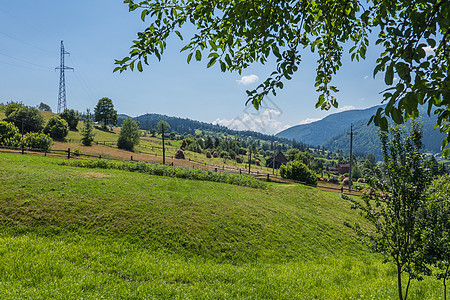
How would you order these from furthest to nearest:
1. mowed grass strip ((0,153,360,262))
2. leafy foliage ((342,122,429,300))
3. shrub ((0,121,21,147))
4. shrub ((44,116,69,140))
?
shrub ((44,116,69,140)), shrub ((0,121,21,147)), mowed grass strip ((0,153,360,262)), leafy foliage ((342,122,429,300))

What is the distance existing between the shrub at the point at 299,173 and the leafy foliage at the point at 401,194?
36.6 metres

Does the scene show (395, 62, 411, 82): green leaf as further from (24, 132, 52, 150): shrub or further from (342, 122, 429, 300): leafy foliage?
(24, 132, 52, 150): shrub

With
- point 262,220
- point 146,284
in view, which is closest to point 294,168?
point 262,220

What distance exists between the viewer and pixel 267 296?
6.34 m

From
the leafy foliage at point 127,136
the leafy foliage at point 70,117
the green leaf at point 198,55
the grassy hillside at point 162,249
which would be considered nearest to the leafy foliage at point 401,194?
the grassy hillside at point 162,249

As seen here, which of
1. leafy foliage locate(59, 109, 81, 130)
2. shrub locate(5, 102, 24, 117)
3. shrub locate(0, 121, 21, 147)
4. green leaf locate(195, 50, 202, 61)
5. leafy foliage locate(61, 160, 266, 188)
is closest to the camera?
green leaf locate(195, 50, 202, 61)

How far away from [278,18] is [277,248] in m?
10.4

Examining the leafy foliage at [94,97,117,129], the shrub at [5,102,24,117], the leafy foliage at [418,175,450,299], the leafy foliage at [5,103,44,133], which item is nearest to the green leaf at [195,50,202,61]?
the leafy foliage at [418,175,450,299]

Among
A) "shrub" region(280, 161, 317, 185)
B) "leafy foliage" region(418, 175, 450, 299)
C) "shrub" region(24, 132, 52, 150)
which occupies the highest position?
"shrub" region(24, 132, 52, 150)

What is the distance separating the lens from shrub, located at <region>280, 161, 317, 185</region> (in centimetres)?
4069

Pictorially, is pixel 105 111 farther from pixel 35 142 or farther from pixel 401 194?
pixel 401 194

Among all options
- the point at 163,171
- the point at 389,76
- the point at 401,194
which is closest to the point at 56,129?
the point at 163,171

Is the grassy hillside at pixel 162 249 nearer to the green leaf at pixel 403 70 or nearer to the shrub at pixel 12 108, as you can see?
the green leaf at pixel 403 70

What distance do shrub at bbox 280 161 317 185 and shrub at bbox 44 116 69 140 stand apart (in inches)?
2619
